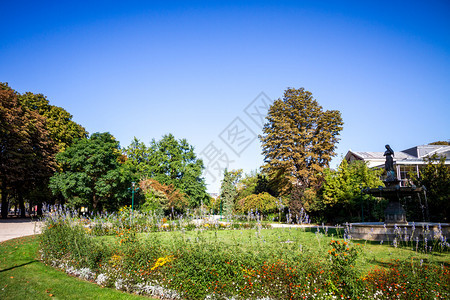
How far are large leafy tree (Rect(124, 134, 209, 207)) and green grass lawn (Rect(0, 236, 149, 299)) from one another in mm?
25132

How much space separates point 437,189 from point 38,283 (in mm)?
19093

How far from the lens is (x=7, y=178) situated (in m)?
24.0

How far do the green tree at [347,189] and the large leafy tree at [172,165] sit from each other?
1632cm

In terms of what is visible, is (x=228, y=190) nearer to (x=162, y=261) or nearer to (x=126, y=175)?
(x=126, y=175)

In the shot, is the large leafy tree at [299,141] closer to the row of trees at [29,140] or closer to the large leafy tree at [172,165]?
the large leafy tree at [172,165]

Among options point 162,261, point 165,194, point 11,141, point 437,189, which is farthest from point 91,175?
point 437,189

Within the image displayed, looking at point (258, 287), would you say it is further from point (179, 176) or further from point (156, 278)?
point (179, 176)

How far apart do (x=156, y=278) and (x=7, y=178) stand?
25.3 m

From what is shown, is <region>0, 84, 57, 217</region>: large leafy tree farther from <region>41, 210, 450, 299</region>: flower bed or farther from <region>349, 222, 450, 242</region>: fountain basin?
<region>349, 222, 450, 242</region>: fountain basin

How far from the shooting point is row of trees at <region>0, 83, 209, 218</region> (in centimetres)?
2450

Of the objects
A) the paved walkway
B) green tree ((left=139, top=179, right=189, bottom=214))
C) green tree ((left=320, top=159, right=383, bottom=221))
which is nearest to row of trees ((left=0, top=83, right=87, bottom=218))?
the paved walkway

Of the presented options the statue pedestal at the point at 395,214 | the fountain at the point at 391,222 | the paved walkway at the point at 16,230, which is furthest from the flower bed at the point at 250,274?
the statue pedestal at the point at 395,214

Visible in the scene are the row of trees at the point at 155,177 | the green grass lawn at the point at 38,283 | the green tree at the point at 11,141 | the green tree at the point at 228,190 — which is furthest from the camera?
A: the green tree at the point at 228,190

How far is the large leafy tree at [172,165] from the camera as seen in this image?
34500 millimetres
